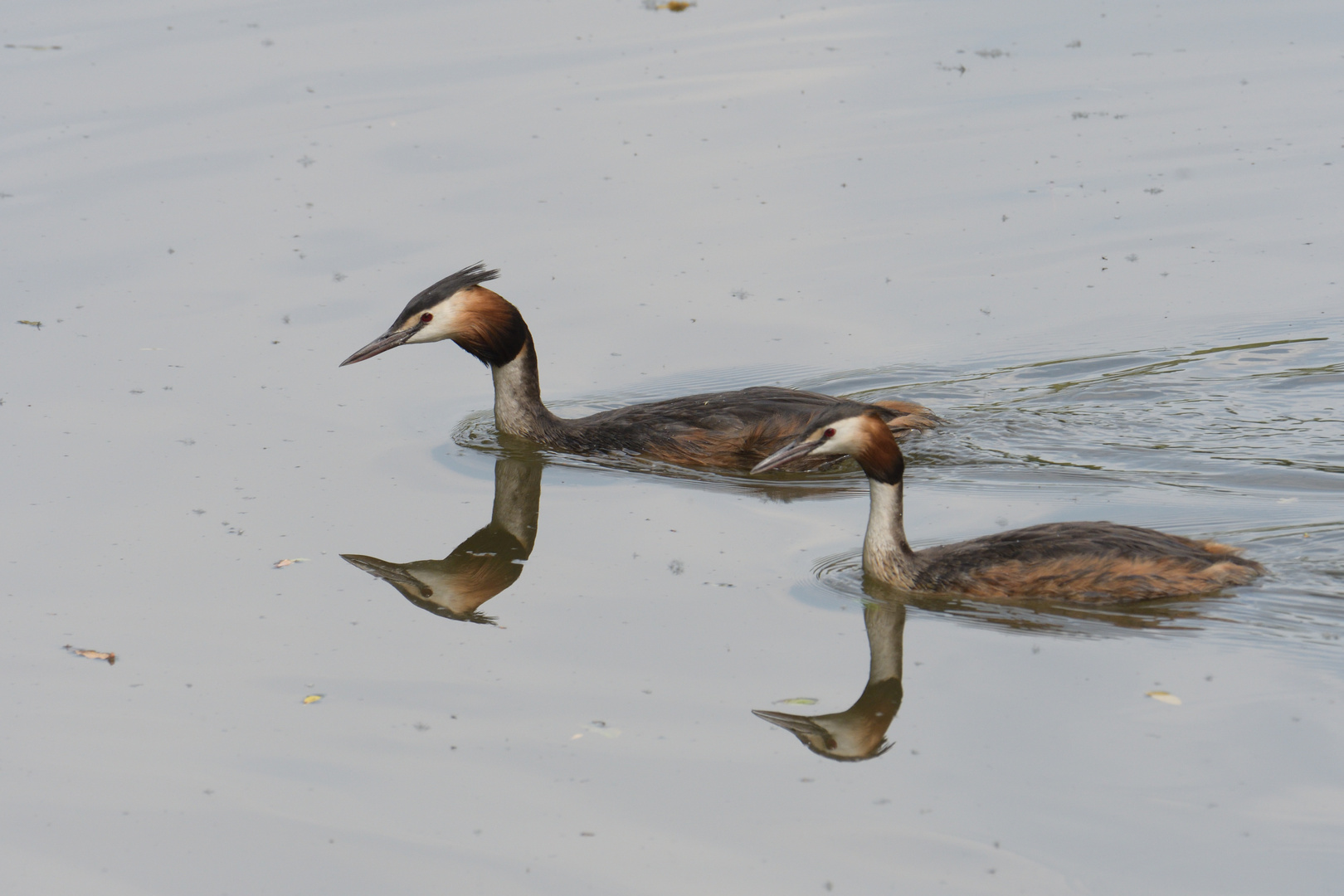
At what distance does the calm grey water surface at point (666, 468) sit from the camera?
7.00m

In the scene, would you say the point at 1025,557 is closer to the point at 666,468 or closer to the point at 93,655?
the point at 666,468

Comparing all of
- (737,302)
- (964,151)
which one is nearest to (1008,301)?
(737,302)

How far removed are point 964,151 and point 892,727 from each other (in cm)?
1054

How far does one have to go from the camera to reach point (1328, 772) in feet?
22.8

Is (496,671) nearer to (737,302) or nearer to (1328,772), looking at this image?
(1328,772)

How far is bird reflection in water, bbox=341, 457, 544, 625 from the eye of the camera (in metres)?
9.27

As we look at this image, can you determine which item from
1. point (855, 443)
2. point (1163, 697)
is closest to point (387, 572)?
point (855, 443)

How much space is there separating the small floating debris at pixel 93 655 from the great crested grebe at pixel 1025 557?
12.0ft

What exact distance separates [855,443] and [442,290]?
379 centimetres

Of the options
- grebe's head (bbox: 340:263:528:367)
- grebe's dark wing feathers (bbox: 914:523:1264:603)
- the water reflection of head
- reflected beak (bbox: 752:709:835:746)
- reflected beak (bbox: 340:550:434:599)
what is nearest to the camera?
the water reflection of head

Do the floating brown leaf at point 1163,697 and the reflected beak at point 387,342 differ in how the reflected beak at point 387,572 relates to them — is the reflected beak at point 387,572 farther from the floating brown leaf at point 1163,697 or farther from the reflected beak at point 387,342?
the floating brown leaf at point 1163,697

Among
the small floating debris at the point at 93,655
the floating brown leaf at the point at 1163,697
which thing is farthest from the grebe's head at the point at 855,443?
the small floating debris at the point at 93,655

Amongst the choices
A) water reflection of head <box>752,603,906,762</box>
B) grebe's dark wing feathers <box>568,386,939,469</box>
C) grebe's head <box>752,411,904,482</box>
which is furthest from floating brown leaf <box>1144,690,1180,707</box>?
grebe's dark wing feathers <box>568,386,939,469</box>

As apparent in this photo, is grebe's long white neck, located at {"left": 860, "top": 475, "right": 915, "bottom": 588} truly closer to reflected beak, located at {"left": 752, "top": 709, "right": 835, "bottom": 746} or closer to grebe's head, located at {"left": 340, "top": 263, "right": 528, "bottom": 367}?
reflected beak, located at {"left": 752, "top": 709, "right": 835, "bottom": 746}
